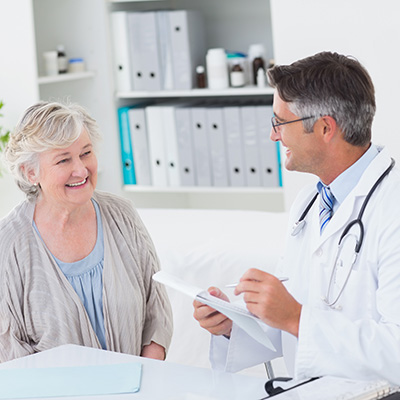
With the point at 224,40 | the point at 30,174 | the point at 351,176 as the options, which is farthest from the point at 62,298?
the point at 224,40

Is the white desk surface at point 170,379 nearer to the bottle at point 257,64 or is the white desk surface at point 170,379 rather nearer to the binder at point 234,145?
the binder at point 234,145

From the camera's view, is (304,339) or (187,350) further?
(187,350)

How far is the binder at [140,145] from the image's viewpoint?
3.60 meters

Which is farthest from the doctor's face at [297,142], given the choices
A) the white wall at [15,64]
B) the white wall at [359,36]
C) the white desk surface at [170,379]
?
the white wall at [15,64]

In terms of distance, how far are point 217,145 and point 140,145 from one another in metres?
0.39

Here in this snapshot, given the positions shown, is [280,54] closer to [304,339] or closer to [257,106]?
[257,106]

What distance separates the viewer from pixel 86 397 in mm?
1485

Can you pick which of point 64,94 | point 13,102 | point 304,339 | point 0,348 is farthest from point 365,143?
point 64,94

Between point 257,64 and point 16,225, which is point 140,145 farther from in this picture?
point 16,225

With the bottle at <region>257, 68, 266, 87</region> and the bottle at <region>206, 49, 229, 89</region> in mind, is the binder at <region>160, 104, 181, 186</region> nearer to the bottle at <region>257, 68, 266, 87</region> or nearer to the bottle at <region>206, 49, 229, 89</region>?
the bottle at <region>206, 49, 229, 89</region>

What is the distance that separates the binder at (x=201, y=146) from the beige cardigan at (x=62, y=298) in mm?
1443

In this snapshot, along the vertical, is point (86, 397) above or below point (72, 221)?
below

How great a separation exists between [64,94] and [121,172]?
45 centimetres

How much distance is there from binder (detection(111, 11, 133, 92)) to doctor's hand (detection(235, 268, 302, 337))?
2219 mm
